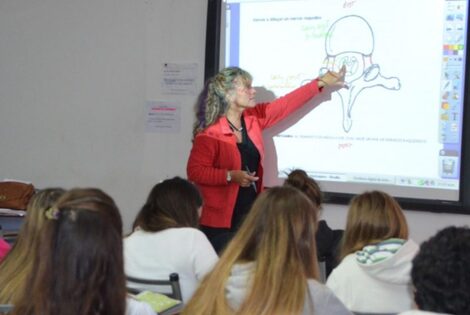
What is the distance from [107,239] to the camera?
1.33 m

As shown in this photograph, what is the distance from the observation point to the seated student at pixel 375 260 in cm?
195

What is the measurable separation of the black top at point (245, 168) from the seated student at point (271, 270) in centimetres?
184

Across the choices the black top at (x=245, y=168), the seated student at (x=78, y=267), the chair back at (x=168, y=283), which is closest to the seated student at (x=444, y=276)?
the seated student at (x=78, y=267)

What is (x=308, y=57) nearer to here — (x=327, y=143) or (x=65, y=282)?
(x=327, y=143)

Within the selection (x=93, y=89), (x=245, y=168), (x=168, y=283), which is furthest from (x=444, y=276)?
(x=93, y=89)

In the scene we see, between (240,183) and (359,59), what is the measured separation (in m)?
1.01

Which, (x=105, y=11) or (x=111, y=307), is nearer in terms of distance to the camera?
(x=111, y=307)

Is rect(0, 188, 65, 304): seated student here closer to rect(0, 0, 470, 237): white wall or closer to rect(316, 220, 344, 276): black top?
rect(316, 220, 344, 276): black top

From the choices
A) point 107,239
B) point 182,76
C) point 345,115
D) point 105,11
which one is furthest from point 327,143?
point 107,239

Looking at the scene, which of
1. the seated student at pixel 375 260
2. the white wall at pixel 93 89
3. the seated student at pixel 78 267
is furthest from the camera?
the white wall at pixel 93 89

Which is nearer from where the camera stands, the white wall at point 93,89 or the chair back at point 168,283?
the chair back at point 168,283

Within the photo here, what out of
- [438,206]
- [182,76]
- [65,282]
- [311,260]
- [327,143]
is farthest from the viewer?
[182,76]

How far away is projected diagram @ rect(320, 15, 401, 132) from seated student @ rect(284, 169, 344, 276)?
79cm

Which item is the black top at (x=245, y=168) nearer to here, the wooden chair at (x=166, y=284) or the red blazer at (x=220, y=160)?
the red blazer at (x=220, y=160)
